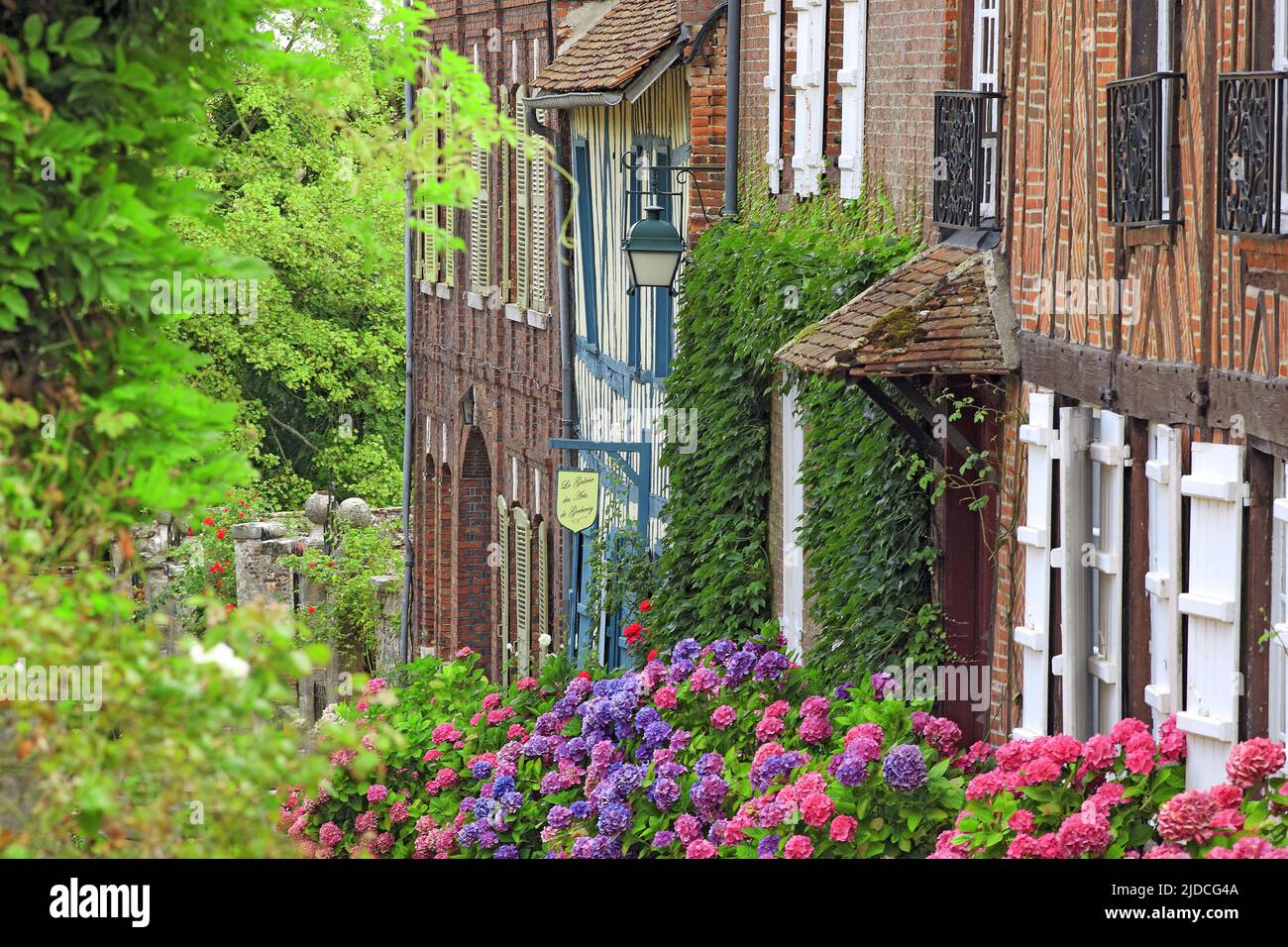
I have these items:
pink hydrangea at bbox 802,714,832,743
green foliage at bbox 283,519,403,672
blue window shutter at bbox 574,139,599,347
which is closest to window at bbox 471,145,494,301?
blue window shutter at bbox 574,139,599,347

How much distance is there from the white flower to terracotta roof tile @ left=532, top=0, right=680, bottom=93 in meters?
11.3

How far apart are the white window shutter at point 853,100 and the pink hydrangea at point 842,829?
509cm

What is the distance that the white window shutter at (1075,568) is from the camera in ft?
28.8

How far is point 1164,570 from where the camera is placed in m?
7.85

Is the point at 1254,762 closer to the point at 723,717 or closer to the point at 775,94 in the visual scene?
the point at 723,717

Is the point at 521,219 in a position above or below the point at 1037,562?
above

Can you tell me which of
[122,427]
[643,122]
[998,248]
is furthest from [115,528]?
[643,122]

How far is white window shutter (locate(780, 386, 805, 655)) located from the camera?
12.5 meters

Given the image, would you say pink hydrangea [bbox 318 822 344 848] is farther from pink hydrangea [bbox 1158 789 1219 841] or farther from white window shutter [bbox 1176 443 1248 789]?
pink hydrangea [bbox 1158 789 1219 841]

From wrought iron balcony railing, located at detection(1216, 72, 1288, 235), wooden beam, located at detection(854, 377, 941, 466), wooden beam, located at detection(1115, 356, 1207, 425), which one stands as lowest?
wooden beam, located at detection(854, 377, 941, 466)

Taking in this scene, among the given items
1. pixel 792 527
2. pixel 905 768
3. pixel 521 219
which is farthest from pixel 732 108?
pixel 905 768

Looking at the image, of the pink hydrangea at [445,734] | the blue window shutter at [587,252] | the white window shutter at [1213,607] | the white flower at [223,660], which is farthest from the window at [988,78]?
the blue window shutter at [587,252]

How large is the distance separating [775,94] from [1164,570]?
6.34 meters

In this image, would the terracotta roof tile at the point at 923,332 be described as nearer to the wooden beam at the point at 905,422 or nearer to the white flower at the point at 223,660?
the wooden beam at the point at 905,422
